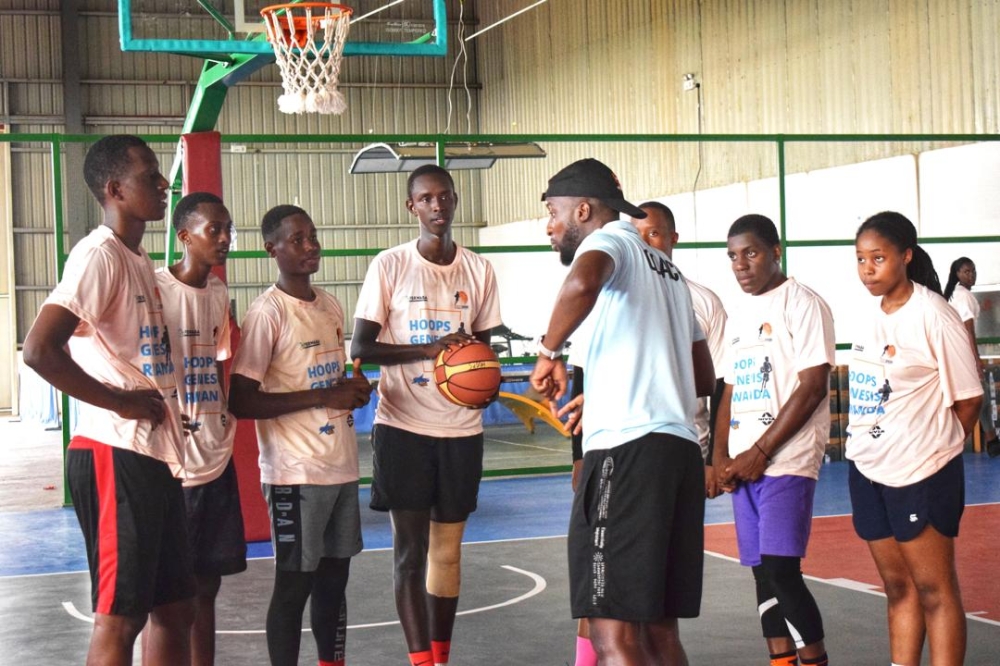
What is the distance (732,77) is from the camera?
18750mm

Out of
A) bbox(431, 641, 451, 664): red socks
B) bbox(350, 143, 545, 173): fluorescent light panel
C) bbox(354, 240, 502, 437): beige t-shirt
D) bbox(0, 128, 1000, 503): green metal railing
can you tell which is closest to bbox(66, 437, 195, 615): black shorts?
bbox(354, 240, 502, 437): beige t-shirt

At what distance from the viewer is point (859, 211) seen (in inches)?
596

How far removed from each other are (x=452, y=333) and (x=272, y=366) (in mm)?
793

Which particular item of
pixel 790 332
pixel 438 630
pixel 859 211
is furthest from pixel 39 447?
pixel 790 332

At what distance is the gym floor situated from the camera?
18.6 ft

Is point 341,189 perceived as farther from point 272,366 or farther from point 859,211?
point 272,366

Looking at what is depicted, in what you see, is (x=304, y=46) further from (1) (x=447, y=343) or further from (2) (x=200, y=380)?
(2) (x=200, y=380)

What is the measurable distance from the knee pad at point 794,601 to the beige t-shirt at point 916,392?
0.44 meters

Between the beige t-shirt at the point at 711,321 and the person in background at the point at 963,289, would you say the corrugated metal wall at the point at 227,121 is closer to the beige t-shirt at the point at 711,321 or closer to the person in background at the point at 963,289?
the person in background at the point at 963,289

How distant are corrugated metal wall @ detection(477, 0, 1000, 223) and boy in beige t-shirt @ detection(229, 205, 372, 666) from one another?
11.1 metres

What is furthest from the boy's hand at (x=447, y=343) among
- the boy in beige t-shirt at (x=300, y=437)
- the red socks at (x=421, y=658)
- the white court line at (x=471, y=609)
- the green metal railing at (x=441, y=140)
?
the green metal railing at (x=441, y=140)

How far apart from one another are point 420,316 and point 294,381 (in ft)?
2.24

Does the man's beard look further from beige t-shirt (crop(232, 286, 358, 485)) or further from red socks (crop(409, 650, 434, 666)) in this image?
red socks (crop(409, 650, 434, 666))

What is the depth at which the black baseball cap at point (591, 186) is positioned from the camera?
3670 millimetres
